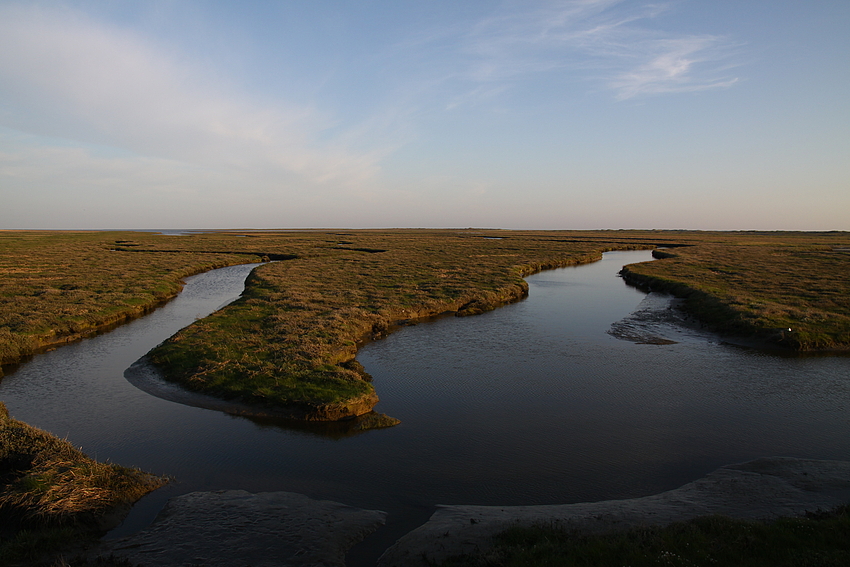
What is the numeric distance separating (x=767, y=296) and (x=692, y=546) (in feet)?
125

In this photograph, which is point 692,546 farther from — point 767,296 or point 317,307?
point 767,296

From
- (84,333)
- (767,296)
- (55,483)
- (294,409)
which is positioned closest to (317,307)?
(84,333)

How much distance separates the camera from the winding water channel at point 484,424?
42.1ft

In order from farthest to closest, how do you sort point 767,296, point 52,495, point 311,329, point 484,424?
point 767,296 < point 311,329 < point 484,424 < point 52,495

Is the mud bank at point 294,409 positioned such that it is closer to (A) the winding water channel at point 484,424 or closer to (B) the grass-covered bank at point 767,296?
A: (A) the winding water channel at point 484,424

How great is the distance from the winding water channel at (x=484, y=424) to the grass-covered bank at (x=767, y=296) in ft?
8.41

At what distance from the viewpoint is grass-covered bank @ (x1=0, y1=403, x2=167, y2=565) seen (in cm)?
938

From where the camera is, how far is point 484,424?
1670 cm

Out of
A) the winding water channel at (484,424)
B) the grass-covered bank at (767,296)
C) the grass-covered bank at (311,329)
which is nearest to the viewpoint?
the winding water channel at (484,424)

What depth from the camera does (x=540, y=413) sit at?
17609mm

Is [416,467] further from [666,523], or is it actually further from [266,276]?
[266,276]

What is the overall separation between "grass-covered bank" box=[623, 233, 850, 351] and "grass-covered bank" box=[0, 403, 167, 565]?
1245 inches

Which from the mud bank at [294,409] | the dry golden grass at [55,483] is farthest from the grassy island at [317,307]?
the dry golden grass at [55,483]


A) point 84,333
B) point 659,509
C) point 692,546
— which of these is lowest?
point 659,509
